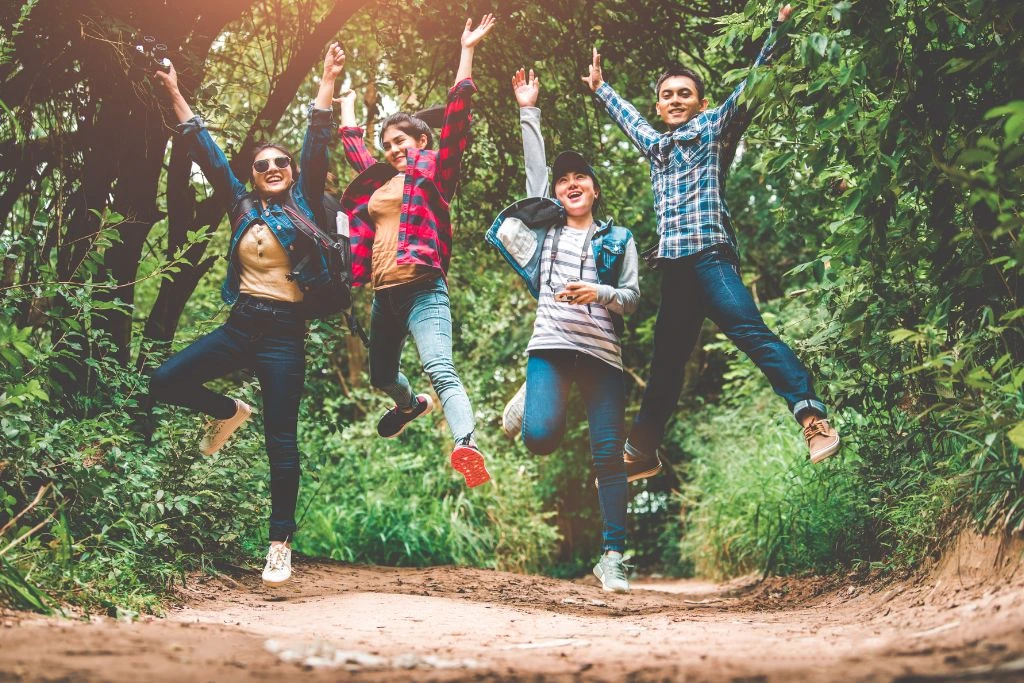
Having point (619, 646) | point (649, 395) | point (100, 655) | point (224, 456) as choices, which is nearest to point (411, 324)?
point (649, 395)

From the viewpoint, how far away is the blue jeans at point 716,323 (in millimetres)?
4008

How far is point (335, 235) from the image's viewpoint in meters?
4.51

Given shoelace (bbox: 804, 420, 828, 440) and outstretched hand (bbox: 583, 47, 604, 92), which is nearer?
shoelace (bbox: 804, 420, 828, 440)

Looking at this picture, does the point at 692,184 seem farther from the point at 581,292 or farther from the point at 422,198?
the point at 422,198

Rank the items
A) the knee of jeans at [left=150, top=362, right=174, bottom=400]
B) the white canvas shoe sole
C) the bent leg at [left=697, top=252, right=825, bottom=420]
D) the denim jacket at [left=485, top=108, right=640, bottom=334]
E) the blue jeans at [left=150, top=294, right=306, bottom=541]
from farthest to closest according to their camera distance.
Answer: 1. the denim jacket at [left=485, top=108, right=640, bottom=334]
2. the blue jeans at [left=150, top=294, right=306, bottom=541]
3. the knee of jeans at [left=150, top=362, right=174, bottom=400]
4. the bent leg at [left=697, top=252, right=825, bottom=420]
5. the white canvas shoe sole

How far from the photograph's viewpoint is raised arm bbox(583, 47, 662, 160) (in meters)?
4.43

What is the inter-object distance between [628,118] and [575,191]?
0.45 m

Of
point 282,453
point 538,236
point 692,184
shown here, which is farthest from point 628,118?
point 282,453

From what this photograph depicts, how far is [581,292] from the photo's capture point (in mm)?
4047

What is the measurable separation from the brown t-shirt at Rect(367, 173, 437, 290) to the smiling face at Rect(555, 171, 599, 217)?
0.79 m

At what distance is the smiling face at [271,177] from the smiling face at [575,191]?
1396mm

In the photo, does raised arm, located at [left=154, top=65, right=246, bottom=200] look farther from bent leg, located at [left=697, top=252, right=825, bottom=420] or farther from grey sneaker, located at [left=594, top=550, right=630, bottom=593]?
grey sneaker, located at [left=594, top=550, right=630, bottom=593]

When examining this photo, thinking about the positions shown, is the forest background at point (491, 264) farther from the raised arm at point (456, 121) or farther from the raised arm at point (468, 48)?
the raised arm at point (456, 121)

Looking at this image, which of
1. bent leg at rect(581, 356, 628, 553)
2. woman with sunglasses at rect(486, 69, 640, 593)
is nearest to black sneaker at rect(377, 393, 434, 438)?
woman with sunglasses at rect(486, 69, 640, 593)
